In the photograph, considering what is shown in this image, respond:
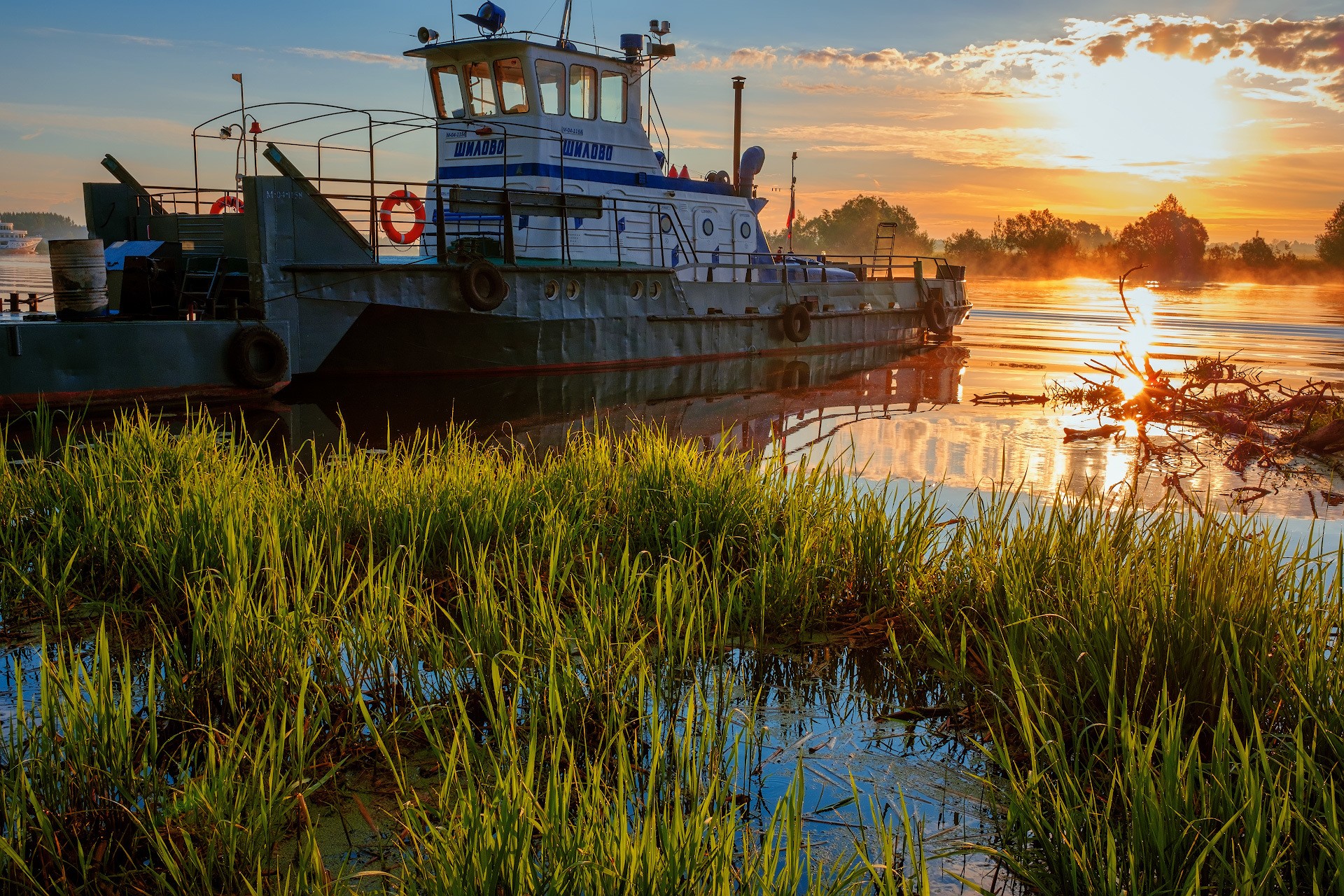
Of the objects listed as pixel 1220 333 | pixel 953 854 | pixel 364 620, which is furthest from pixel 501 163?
pixel 1220 333

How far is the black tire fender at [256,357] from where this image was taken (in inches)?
415

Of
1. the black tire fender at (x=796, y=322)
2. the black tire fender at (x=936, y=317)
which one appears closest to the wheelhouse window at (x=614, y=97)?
the black tire fender at (x=796, y=322)

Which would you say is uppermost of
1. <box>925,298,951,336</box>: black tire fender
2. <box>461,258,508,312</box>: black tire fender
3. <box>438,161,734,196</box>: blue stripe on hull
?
<box>438,161,734,196</box>: blue stripe on hull

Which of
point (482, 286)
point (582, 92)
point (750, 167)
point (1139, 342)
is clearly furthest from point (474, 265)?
point (1139, 342)

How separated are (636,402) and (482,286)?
2549mm

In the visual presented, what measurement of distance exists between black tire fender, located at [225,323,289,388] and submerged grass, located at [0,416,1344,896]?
5.56 meters

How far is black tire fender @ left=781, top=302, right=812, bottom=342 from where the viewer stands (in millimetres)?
16781

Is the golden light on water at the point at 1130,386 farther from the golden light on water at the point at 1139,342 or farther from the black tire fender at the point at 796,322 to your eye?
the black tire fender at the point at 796,322

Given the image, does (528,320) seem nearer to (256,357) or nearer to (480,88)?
(480,88)

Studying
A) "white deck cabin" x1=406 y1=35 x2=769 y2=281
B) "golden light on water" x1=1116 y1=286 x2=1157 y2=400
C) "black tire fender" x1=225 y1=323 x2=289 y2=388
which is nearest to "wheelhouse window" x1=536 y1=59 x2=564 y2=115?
"white deck cabin" x1=406 y1=35 x2=769 y2=281

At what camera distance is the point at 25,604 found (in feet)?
13.4

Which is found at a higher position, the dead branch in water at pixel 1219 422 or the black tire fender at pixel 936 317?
the black tire fender at pixel 936 317

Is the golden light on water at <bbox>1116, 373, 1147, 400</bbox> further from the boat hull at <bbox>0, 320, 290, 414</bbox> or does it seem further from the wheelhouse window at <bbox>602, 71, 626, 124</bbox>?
the boat hull at <bbox>0, 320, 290, 414</bbox>

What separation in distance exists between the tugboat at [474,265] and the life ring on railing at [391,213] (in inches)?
1.3
